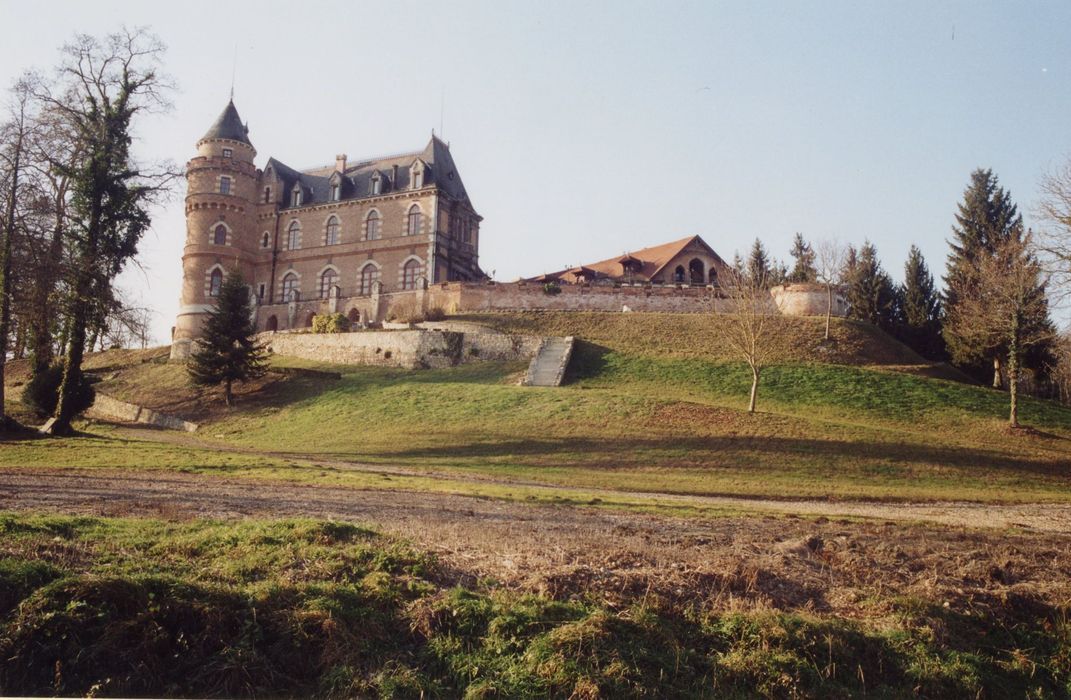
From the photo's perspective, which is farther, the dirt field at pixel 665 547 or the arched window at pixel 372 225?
the arched window at pixel 372 225

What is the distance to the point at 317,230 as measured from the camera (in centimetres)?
5953

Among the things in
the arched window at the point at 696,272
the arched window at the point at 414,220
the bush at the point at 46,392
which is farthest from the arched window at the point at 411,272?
the bush at the point at 46,392

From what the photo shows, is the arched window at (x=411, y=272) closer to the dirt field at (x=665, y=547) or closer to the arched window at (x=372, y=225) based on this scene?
the arched window at (x=372, y=225)

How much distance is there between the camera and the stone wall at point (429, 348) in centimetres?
4384

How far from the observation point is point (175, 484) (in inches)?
635

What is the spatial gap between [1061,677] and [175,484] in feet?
48.9

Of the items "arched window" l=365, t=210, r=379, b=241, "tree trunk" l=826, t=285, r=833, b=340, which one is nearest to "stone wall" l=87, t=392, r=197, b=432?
"arched window" l=365, t=210, r=379, b=241

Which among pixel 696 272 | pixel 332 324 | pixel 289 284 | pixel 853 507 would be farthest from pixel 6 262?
pixel 696 272

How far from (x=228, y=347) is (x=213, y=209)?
70.8ft

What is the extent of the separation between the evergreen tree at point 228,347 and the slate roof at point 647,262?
2377cm

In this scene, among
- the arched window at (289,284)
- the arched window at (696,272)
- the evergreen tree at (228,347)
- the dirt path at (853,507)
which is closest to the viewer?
the dirt path at (853,507)

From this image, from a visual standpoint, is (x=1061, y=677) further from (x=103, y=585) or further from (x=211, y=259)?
(x=211, y=259)

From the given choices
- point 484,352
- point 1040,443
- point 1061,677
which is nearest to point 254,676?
point 1061,677

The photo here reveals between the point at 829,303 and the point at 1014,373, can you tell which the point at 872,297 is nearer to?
the point at 829,303
